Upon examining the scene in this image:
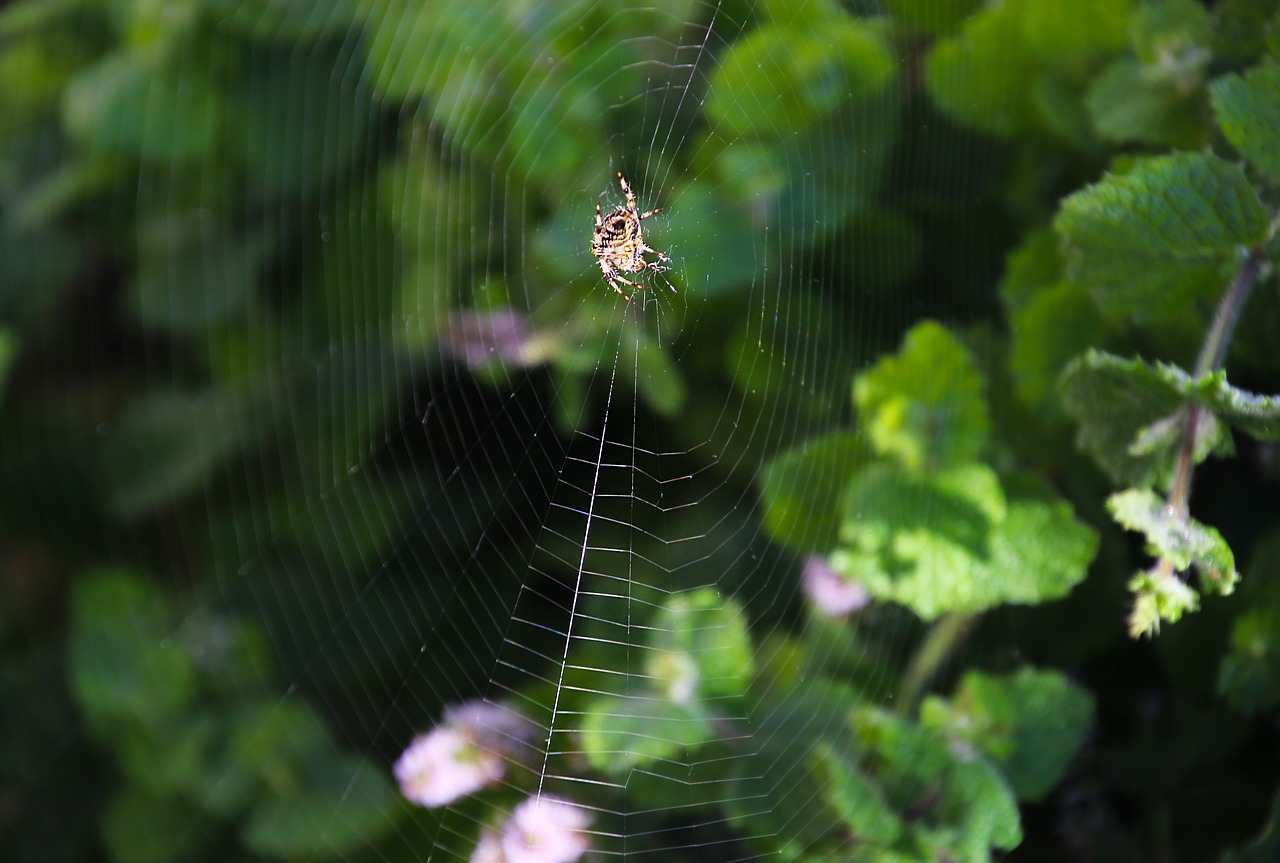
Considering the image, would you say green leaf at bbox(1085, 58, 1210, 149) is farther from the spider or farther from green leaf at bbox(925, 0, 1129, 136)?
the spider

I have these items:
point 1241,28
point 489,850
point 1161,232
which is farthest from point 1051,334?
point 489,850

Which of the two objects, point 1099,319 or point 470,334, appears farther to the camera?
point 470,334

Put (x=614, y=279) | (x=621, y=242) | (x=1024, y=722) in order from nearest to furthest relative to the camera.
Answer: (x=1024, y=722)
(x=614, y=279)
(x=621, y=242)

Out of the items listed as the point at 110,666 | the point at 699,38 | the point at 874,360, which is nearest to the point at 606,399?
the point at 874,360

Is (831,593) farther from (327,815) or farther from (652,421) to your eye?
(327,815)

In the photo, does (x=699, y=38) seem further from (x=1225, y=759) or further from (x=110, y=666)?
(x=110, y=666)

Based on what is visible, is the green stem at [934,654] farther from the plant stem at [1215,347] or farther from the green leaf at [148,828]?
the green leaf at [148,828]

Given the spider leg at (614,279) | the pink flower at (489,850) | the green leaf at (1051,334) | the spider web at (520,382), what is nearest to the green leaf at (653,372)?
the spider web at (520,382)
